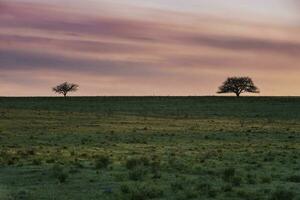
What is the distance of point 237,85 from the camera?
15125cm

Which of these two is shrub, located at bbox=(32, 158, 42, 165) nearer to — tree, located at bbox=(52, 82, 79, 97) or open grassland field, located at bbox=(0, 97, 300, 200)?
open grassland field, located at bbox=(0, 97, 300, 200)

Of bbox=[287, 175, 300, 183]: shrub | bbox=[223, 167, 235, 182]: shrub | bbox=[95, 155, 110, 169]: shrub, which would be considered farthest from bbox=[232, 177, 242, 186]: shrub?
bbox=[95, 155, 110, 169]: shrub

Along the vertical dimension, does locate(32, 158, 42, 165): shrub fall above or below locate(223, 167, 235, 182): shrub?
above

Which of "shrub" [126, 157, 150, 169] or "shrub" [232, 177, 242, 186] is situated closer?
"shrub" [232, 177, 242, 186]

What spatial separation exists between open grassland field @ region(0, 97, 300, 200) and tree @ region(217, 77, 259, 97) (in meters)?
83.3

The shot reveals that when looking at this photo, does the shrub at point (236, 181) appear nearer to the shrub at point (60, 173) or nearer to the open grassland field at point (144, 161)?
the open grassland field at point (144, 161)

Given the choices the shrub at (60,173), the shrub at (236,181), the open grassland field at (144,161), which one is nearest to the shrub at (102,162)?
the open grassland field at (144,161)

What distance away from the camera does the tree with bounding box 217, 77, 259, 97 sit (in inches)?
5960

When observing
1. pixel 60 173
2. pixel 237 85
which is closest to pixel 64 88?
pixel 237 85

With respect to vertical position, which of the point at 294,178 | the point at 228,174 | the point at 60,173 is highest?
the point at 60,173

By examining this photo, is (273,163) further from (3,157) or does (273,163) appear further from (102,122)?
(102,122)

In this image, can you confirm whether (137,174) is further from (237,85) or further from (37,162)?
(237,85)

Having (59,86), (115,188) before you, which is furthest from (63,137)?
(59,86)

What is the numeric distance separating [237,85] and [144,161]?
400ft
